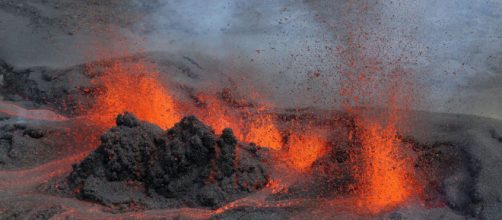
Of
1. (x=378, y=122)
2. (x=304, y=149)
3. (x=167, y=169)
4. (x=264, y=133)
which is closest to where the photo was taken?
(x=167, y=169)

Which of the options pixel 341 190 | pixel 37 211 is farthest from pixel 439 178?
pixel 37 211

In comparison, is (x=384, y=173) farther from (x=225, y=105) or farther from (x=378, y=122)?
(x=225, y=105)

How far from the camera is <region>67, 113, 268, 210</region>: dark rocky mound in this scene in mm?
3494

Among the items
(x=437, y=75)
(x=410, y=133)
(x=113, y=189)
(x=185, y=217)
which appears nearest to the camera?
(x=185, y=217)

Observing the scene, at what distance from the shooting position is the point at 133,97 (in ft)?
17.2

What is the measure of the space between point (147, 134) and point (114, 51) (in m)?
3.16

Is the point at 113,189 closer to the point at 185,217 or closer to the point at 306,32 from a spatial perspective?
the point at 185,217

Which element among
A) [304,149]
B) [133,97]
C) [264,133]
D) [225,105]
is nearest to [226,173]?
[304,149]

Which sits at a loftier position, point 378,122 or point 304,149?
point 378,122

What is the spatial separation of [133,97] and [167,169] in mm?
1920

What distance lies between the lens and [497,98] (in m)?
5.14

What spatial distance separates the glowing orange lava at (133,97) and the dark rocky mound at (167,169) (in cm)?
108

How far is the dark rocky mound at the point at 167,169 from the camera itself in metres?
3.49

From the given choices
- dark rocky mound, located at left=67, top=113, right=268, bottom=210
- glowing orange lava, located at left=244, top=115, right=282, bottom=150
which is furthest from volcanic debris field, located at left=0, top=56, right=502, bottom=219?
glowing orange lava, located at left=244, top=115, right=282, bottom=150
